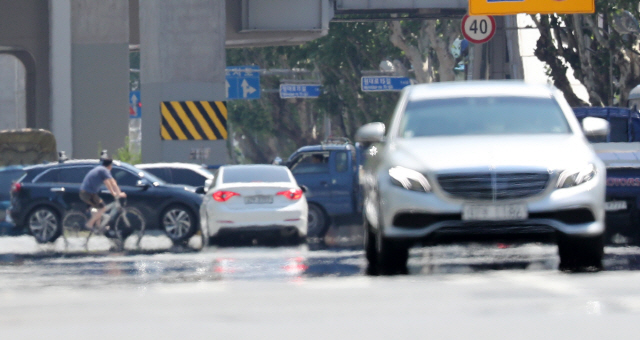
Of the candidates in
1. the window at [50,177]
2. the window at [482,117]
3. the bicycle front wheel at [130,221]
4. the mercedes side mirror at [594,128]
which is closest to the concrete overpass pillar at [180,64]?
the window at [50,177]

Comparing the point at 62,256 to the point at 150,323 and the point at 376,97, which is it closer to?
the point at 150,323

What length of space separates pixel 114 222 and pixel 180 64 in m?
4.80

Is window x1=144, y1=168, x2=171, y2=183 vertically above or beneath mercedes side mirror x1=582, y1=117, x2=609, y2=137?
beneath

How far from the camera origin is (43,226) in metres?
22.5

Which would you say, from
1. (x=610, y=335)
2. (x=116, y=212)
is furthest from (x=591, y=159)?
(x=116, y=212)

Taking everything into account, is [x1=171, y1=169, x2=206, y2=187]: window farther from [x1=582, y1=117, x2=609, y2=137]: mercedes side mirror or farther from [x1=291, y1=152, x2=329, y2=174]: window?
[x1=582, y1=117, x2=609, y2=137]: mercedes side mirror

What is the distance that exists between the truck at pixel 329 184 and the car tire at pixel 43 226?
4.36 m

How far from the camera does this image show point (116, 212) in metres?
21.8

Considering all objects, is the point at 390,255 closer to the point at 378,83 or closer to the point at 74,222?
the point at 74,222

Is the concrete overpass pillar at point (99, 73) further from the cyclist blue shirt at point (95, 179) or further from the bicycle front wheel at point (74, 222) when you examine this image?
the cyclist blue shirt at point (95, 179)

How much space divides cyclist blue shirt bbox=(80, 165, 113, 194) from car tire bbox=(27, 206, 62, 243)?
108cm

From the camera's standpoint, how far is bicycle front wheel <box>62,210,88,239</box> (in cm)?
2216

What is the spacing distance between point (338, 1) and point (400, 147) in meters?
24.7

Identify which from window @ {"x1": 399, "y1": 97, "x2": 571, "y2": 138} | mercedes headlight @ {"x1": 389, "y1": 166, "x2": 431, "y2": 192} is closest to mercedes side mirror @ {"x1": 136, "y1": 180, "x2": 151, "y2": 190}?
window @ {"x1": 399, "y1": 97, "x2": 571, "y2": 138}
